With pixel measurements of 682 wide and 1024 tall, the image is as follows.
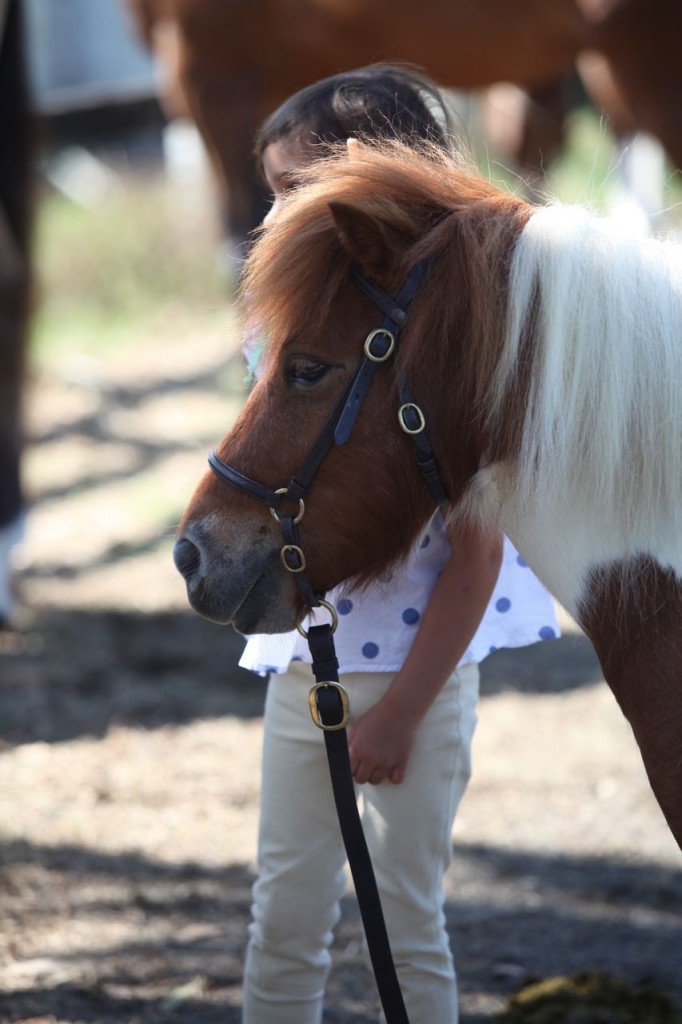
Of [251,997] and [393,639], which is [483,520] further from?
[251,997]

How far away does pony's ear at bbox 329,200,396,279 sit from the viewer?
4.20ft

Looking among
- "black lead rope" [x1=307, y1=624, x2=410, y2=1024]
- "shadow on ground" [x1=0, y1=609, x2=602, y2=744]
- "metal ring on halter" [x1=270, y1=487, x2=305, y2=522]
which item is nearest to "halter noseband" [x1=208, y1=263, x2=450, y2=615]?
"metal ring on halter" [x1=270, y1=487, x2=305, y2=522]

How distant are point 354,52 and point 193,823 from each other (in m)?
2.59

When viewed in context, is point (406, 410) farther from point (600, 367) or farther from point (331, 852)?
point (331, 852)

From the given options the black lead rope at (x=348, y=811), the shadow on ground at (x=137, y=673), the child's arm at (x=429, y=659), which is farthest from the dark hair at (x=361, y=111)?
the shadow on ground at (x=137, y=673)

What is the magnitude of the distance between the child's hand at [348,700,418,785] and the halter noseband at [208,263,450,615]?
11.6 inches

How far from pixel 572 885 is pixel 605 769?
0.51 meters

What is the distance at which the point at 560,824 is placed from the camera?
2.70 metres

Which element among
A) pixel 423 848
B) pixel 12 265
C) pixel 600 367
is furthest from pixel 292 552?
pixel 12 265

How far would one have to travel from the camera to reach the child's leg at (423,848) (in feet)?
5.30

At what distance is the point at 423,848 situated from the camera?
63.9 inches

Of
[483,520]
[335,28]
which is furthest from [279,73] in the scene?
[483,520]

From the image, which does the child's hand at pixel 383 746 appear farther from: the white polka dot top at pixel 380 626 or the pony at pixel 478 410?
the pony at pixel 478 410

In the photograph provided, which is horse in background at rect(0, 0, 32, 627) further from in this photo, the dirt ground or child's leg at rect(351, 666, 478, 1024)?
child's leg at rect(351, 666, 478, 1024)
